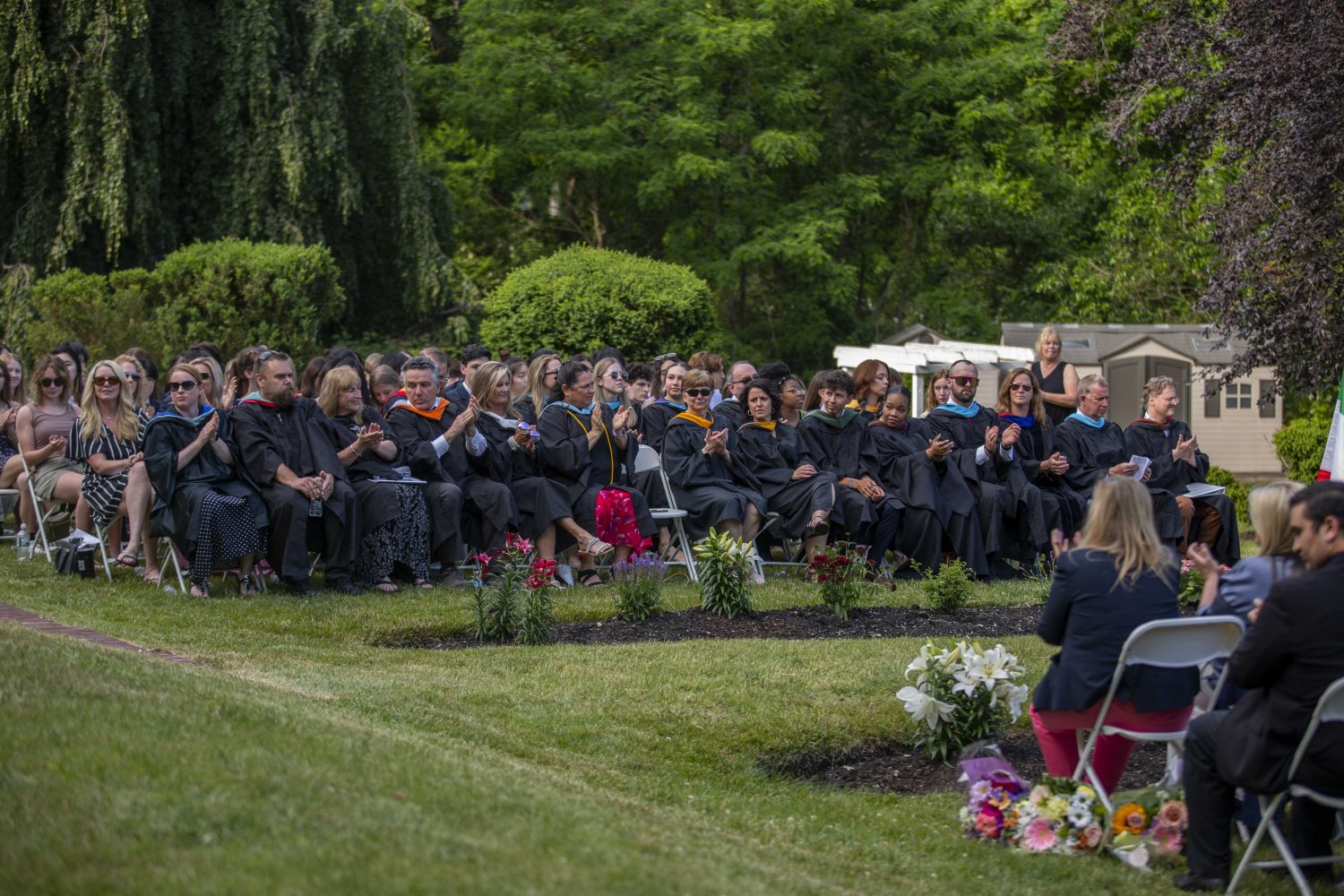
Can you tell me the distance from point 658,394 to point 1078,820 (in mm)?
9693

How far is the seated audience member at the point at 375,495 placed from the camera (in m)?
11.5

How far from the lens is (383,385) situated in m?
12.9

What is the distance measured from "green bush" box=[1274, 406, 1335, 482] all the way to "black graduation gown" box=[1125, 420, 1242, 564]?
28.1 ft

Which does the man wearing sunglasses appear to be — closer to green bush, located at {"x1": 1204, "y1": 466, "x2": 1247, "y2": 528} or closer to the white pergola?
green bush, located at {"x1": 1204, "y1": 466, "x2": 1247, "y2": 528}

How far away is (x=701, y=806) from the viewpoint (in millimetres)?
6773

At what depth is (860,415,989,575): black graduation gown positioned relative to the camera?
43.9 ft

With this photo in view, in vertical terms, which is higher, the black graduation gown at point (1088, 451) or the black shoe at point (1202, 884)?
the black graduation gown at point (1088, 451)

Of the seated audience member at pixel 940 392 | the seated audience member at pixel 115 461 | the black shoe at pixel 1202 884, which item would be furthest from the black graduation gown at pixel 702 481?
the black shoe at pixel 1202 884

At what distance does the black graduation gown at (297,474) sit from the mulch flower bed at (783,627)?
60.2 inches

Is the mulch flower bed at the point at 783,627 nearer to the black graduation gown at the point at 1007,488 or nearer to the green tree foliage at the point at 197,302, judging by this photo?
the black graduation gown at the point at 1007,488

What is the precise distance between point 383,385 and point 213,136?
9402 mm

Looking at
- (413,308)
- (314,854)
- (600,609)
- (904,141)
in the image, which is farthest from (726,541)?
(904,141)

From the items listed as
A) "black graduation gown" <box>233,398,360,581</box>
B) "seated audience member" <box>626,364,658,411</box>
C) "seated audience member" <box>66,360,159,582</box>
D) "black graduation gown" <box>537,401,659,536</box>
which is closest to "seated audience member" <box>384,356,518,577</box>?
"black graduation gown" <box>537,401,659,536</box>

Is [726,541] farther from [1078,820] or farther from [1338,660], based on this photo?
[1338,660]
